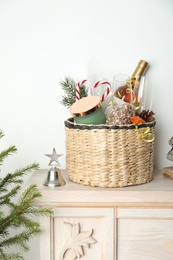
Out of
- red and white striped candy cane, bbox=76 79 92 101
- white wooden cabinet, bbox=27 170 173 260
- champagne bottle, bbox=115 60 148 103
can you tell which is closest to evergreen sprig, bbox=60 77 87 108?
red and white striped candy cane, bbox=76 79 92 101

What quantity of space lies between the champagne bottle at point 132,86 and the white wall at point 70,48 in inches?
2.7

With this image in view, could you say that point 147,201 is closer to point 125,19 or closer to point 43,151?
point 43,151

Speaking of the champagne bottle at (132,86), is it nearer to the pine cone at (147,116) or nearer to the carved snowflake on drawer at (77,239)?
the pine cone at (147,116)

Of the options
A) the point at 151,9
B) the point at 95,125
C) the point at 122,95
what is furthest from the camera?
the point at 151,9

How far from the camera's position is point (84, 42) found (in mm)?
1540

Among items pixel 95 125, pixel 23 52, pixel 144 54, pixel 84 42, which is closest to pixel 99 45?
pixel 84 42

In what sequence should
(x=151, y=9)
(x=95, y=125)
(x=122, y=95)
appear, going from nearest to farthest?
(x=95, y=125), (x=122, y=95), (x=151, y=9)

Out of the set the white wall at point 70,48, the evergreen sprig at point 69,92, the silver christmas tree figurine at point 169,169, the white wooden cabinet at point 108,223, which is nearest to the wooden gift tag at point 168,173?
the silver christmas tree figurine at point 169,169

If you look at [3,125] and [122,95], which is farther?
[3,125]

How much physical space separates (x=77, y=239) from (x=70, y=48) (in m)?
0.70

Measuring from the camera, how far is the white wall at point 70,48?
1.53 m

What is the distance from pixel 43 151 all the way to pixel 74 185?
0.98 feet

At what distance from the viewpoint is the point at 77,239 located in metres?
1.29

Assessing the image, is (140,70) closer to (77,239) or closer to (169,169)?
(169,169)
